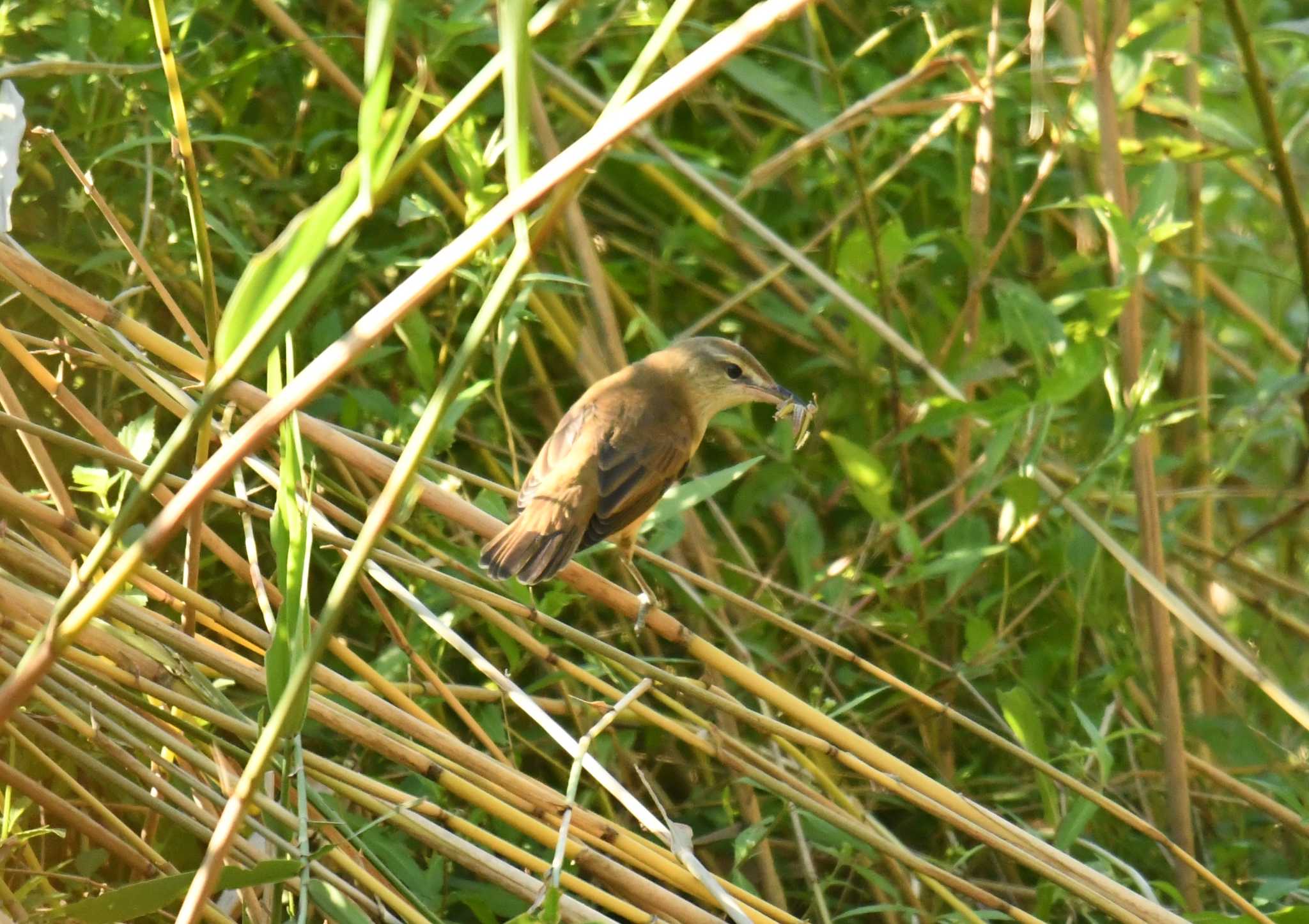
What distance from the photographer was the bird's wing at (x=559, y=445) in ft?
10.3

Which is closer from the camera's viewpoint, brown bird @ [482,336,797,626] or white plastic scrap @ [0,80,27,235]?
white plastic scrap @ [0,80,27,235]

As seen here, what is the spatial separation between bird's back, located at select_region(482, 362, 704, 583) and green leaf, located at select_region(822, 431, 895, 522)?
46 cm

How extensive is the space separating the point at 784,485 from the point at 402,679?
1.13 m

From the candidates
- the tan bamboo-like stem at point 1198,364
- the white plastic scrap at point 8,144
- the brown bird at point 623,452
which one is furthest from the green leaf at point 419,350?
the tan bamboo-like stem at point 1198,364

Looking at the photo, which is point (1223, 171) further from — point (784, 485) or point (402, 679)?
point (402, 679)

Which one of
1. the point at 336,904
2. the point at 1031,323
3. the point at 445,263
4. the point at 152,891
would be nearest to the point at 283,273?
the point at 445,263

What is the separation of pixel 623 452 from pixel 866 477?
587 millimetres

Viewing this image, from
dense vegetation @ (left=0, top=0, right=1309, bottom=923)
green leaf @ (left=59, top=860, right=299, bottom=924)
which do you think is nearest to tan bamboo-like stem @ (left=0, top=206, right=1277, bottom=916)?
dense vegetation @ (left=0, top=0, right=1309, bottom=923)

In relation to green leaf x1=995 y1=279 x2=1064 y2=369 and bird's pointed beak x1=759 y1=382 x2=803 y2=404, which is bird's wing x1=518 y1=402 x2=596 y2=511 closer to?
bird's pointed beak x1=759 y1=382 x2=803 y2=404

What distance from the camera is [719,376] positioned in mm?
3715

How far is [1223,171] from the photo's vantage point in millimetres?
4977

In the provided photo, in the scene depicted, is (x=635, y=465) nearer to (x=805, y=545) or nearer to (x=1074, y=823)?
(x=805, y=545)

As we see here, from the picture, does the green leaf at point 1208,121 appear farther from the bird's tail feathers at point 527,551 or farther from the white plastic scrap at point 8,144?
the white plastic scrap at point 8,144

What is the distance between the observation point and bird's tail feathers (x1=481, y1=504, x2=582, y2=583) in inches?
105
